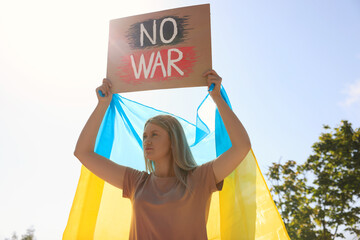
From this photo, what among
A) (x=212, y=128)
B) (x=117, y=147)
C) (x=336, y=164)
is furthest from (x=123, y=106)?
(x=336, y=164)

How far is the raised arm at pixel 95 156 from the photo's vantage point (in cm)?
248

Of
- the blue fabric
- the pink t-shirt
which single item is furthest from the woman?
the blue fabric

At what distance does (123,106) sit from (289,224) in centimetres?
1294

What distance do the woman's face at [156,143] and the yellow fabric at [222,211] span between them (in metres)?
0.69

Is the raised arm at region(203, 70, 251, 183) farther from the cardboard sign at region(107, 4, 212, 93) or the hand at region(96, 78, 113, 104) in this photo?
the hand at region(96, 78, 113, 104)

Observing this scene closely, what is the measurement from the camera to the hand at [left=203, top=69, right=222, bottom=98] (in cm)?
251

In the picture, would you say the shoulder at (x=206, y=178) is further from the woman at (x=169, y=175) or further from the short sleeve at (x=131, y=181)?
the short sleeve at (x=131, y=181)

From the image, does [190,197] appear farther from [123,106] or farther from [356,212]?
[356,212]

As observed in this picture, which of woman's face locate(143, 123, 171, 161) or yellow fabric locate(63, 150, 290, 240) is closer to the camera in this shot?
woman's face locate(143, 123, 171, 161)

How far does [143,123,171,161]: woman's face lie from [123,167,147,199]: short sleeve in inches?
7.1

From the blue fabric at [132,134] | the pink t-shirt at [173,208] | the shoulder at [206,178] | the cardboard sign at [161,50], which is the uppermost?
the cardboard sign at [161,50]

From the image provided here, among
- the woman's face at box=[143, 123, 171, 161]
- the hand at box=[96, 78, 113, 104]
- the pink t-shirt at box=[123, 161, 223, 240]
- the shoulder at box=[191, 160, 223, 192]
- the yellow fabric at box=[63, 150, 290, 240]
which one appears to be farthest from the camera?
the hand at box=[96, 78, 113, 104]

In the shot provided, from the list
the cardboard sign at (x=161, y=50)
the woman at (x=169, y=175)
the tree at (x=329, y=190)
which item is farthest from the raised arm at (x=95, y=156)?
the tree at (x=329, y=190)

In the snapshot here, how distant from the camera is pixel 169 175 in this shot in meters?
2.53
